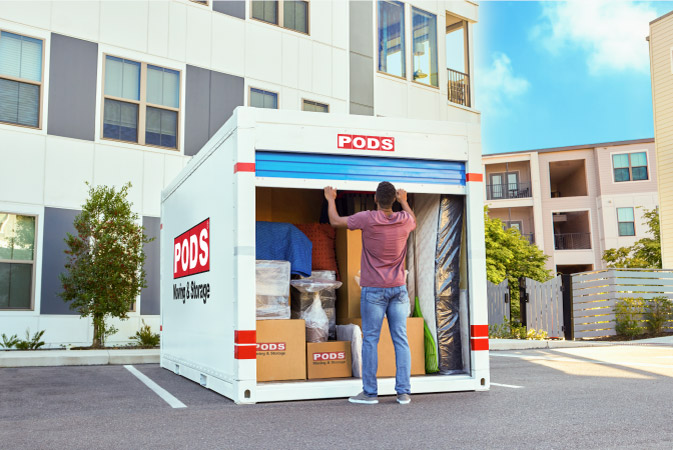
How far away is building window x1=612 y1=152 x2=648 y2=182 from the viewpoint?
3869cm

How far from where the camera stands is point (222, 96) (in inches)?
619

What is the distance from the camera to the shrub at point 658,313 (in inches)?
691

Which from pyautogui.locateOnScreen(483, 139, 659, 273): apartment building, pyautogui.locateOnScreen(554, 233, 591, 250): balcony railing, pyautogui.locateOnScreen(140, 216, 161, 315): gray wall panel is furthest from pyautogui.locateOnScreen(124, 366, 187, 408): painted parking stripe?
pyautogui.locateOnScreen(554, 233, 591, 250): balcony railing

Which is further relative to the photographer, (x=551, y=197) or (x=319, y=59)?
(x=551, y=197)

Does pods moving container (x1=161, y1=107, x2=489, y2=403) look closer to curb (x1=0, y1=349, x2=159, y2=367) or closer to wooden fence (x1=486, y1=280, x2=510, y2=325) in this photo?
curb (x1=0, y1=349, x2=159, y2=367)

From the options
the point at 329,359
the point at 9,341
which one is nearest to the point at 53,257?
the point at 9,341

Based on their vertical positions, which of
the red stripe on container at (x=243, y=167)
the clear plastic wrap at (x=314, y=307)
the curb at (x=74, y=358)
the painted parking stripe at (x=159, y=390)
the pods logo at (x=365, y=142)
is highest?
the pods logo at (x=365, y=142)

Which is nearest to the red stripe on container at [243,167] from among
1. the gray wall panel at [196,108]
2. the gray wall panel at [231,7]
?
the gray wall panel at [196,108]

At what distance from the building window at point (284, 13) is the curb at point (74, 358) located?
8.84 meters

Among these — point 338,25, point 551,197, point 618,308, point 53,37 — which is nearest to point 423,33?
point 338,25

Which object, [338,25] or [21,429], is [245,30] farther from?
[21,429]

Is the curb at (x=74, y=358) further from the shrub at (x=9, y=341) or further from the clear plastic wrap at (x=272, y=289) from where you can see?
the clear plastic wrap at (x=272, y=289)

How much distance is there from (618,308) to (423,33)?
9.39m

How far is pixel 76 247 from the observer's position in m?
12.4
